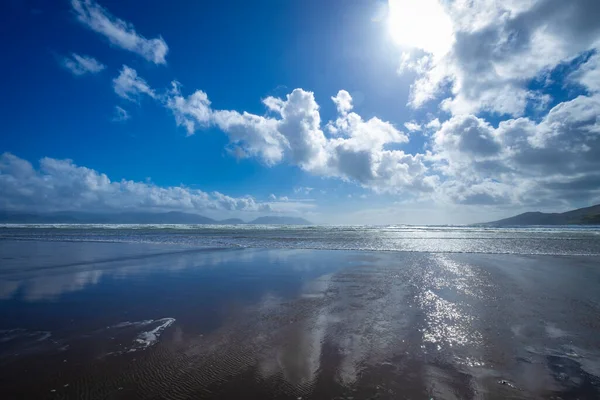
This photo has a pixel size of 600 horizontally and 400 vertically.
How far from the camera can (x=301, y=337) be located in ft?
25.1

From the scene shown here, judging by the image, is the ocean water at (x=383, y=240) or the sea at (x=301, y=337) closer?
the sea at (x=301, y=337)

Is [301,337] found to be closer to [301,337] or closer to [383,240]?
[301,337]

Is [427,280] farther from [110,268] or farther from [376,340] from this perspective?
[110,268]

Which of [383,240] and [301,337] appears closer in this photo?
[301,337]

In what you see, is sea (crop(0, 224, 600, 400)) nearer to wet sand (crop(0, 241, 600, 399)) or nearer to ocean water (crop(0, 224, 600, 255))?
wet sand (crop(0, 241, 600, 399))

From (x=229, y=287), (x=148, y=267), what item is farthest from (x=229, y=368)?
(x=148, y=267)

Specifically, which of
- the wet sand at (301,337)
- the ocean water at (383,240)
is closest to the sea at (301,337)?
the wet sand at (301,337)

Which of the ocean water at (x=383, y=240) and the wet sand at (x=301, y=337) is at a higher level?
the ocean water at (x=383, y=240)

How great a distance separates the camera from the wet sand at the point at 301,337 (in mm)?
5344

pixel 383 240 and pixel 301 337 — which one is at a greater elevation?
pixel 383 240

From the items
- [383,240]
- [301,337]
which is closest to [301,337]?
[301,337]

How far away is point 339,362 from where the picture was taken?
6227mm

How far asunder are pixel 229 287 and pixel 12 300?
797 centimetres

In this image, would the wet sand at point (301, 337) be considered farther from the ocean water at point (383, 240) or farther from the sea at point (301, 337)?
the ocean water at point (383, 240)
